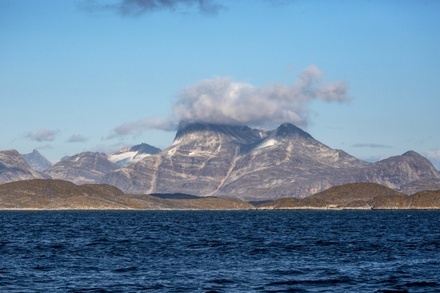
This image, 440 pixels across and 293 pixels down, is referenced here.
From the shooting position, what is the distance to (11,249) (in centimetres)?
12950

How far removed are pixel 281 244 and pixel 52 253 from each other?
136ft

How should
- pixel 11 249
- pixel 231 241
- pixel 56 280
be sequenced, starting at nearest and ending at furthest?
pixel 56 280, pixel 11 249, pixel 231 241

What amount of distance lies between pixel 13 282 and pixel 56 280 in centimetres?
444

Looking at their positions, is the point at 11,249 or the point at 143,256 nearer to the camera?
the point at 143,256

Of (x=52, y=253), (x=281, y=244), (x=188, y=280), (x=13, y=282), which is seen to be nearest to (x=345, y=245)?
(x=281, y=244)

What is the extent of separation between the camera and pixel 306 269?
317ft

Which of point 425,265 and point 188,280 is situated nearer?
point 188,280

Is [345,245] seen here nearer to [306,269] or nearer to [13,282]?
[306,269]

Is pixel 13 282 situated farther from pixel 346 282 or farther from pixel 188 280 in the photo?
pixel 346 282

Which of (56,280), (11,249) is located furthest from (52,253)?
(56,280)

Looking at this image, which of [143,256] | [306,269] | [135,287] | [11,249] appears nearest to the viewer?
[135,287]

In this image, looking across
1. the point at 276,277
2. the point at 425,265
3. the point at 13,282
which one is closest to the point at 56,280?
the point at 13,282

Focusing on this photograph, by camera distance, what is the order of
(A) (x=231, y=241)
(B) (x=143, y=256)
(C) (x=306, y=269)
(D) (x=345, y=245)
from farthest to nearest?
(A) (x=231, y=241) < (D) (x=345, y=245) < (B) (x=143, y=256) < (C) (x=306, y=269)

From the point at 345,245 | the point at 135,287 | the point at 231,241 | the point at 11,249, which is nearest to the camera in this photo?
the point at 135,287
